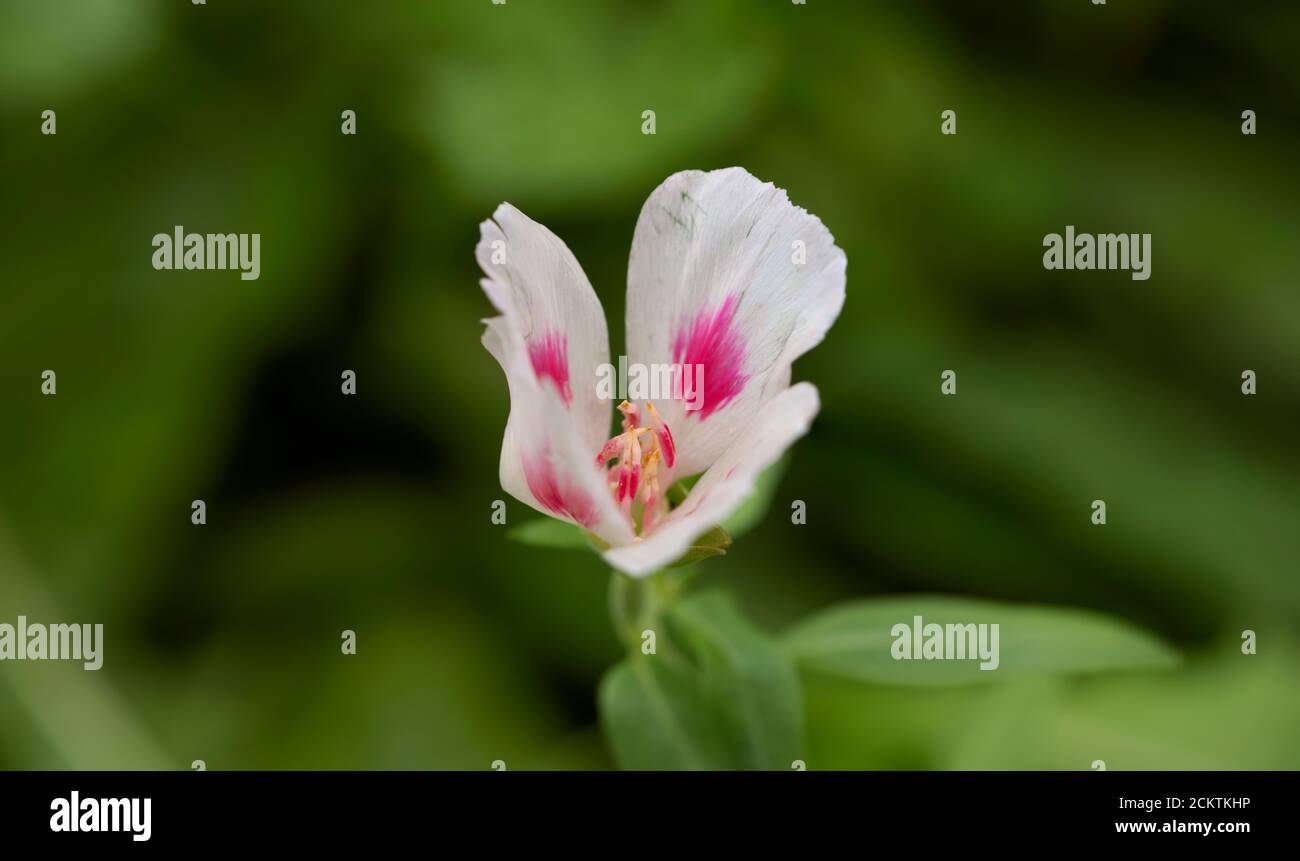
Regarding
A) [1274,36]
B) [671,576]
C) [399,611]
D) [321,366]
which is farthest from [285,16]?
[1274,36]

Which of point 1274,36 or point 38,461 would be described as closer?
point 38,461

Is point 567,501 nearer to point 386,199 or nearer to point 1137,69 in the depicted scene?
point 386,199

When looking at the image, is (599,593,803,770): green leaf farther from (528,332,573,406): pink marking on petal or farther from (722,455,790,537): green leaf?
(528,332,573,406): pink marking on petal

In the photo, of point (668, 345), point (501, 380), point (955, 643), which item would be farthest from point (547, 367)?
point (501, 380)

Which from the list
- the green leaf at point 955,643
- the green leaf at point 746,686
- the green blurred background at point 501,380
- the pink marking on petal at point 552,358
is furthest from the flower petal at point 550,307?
the green blurred background at point 501,380

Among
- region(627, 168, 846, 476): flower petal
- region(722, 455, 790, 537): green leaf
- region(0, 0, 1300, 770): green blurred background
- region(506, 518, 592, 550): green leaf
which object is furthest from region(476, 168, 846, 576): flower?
region(0, 0, 1300, 770): green blurred background

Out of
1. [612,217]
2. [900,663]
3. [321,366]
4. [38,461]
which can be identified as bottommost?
[900,663]
